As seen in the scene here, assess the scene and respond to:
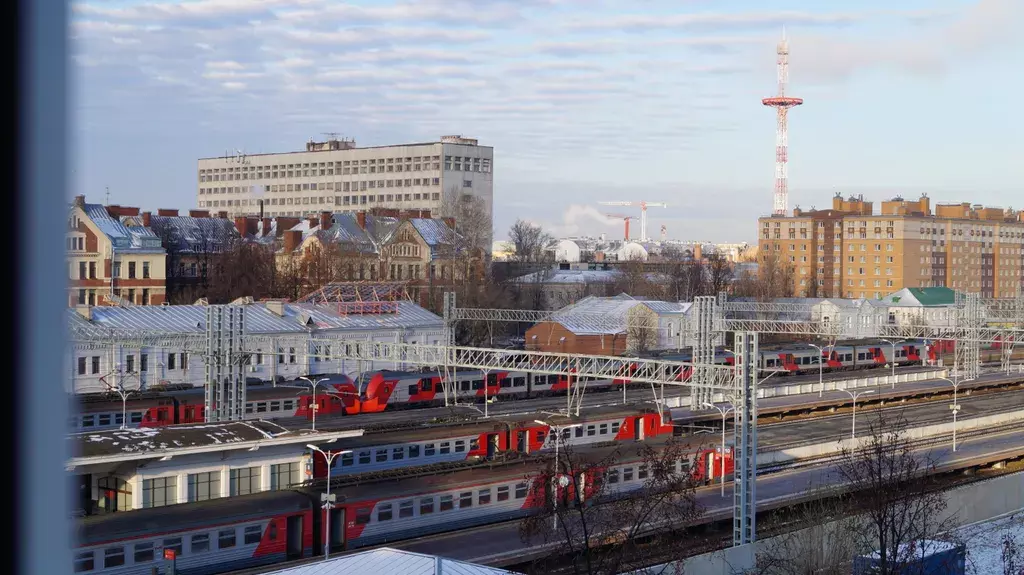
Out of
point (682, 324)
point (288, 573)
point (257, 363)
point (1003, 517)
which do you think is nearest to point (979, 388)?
point (682, 324)

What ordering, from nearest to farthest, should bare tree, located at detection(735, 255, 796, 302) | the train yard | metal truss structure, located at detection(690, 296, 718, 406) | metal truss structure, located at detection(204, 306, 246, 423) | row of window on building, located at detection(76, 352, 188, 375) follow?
1. the train yard
2. metal truss structure, located at detection(204, 306, 246, 423)
3. row of window on building, located at detection(76, 352, 188, 375)
4. metal truss structure, located at detection(690, 296, 718, 406)
5. bare tree, located at detection(735, 255, 796, 302)

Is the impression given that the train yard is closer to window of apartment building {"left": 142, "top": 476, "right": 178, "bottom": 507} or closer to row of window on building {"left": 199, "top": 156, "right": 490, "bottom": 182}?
window of apartment building {"left": 142, "top": 476, "right": 178, "bottom": 507}

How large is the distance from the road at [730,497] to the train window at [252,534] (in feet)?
7.00

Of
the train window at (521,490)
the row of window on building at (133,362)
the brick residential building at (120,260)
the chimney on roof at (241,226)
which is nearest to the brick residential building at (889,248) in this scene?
the chimney on roof at (241,226)

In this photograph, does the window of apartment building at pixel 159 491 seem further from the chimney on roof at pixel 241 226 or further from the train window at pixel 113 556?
the chimney on roof at pixel 241 226

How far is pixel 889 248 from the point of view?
6300 cm

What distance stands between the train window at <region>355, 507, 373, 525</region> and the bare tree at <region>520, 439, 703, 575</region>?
216 cm

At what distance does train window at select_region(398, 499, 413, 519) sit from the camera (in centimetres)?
1528

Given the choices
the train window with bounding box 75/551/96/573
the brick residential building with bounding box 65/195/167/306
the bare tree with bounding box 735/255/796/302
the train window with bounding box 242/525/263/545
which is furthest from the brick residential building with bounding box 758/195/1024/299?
the train window with bounding box 75/551/96/573

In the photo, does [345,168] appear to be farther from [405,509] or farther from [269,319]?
[405,509]

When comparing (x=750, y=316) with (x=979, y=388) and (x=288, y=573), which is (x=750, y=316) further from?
(x=288, y=573)

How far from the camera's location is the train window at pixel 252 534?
44.3ft

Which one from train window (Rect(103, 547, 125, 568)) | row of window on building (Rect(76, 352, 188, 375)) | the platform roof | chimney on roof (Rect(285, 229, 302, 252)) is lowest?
train window (Rect(103, 547, 125, 568))

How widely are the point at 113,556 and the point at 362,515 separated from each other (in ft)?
→ 11.8
